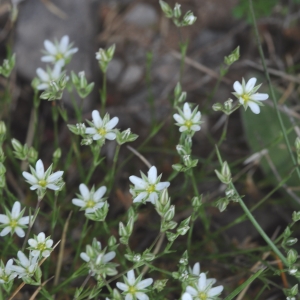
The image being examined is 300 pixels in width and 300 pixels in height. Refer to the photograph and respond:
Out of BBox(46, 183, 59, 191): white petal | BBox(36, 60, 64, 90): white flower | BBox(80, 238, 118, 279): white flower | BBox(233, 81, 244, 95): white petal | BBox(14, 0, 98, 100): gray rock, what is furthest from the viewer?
BBox(14, 0, 98, 100): gray rock

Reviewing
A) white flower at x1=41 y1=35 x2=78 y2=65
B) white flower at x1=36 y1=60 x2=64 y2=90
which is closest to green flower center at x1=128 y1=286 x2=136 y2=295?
white flower at x1=36 y1=60 x2=64 y2=90

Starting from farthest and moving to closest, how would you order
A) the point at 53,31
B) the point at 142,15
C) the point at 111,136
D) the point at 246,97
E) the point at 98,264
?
the point at 142,15 → the point at 53,31 → the point at 246,97 → the point at 111,136 → the point at 98,264

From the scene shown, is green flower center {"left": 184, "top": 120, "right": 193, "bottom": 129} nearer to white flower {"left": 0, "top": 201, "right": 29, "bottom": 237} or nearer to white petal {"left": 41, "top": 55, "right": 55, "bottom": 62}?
white flower {"left": 0, "top": 201, "right": 29, "bottom": 237}

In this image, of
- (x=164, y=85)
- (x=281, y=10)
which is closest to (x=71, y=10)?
(x=164, y=85)

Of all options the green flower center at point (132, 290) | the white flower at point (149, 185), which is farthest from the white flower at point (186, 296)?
the white flower at point (149, 185)

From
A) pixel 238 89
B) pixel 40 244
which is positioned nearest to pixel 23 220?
pixel 40 244

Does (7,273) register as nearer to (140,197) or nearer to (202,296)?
(140,197)
